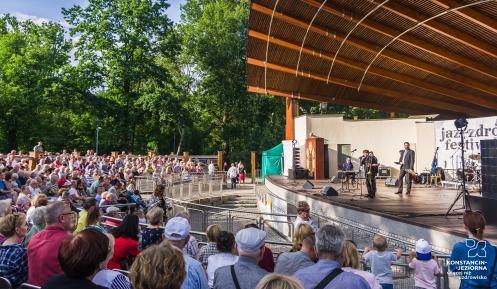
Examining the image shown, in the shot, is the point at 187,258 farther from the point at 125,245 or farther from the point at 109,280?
the point at 125,245

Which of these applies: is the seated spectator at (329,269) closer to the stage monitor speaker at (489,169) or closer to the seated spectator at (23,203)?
the stage monitor speaker at (489,169)

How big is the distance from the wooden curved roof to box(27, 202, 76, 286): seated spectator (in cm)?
1376

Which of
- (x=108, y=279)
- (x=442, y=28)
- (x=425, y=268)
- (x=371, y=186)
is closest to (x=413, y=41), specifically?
(x=442, y=28)

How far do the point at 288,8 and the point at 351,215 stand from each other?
9.85m

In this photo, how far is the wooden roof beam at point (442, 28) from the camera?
1568cm

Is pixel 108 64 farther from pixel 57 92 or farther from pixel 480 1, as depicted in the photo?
pixel 480 1

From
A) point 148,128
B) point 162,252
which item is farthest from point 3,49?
point 162,252

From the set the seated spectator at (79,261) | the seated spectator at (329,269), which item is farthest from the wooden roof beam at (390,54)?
the seated spectator at (79,261)

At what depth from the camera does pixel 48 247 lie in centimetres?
397

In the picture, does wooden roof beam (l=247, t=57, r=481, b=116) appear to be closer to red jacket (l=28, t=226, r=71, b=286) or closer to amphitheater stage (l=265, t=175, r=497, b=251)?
amphitheater stage (l=265, t=175, r=497, b=251)

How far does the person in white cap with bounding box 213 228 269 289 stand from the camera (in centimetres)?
306

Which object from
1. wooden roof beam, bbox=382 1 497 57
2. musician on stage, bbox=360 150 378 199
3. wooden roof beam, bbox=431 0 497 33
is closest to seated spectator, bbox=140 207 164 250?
musician on stage, bbox=360 150 378 199

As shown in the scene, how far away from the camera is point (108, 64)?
40.8 m

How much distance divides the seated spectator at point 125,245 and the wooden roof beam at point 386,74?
53.8 ft
